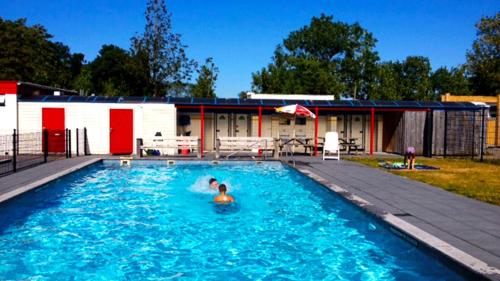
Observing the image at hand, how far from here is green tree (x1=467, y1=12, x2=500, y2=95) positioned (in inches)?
1985

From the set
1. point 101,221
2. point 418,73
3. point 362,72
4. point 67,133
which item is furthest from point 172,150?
point 418,73

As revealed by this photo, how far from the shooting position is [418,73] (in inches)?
3152

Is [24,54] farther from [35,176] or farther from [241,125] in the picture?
[35,176]

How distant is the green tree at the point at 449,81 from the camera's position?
71.6 m

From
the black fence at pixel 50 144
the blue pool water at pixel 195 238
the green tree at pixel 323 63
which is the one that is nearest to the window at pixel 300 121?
the black fence at pixel 50 144

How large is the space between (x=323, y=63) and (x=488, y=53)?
22550 millimetres

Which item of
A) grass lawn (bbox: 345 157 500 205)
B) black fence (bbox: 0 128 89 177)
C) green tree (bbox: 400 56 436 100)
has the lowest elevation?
grass lawn (bbox: 345 157 500 205)

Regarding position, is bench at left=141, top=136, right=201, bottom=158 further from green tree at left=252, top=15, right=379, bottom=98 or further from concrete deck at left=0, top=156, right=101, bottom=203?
green tree at left=252, top=15, right=379, bottom=98

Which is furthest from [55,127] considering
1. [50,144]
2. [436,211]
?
[436,211]

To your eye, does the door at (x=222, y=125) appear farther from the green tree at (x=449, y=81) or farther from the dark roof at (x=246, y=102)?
the green tree at (x=449, y=81)

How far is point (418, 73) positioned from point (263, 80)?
124 feet

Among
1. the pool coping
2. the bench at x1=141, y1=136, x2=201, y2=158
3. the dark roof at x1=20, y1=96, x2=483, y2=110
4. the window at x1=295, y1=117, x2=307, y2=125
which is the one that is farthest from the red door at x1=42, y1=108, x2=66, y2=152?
the window at x1=295, y1=117, x2=307, y2=125

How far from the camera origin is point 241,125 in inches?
1001

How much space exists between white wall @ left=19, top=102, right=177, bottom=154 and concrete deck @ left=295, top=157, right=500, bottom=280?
10712 mm
